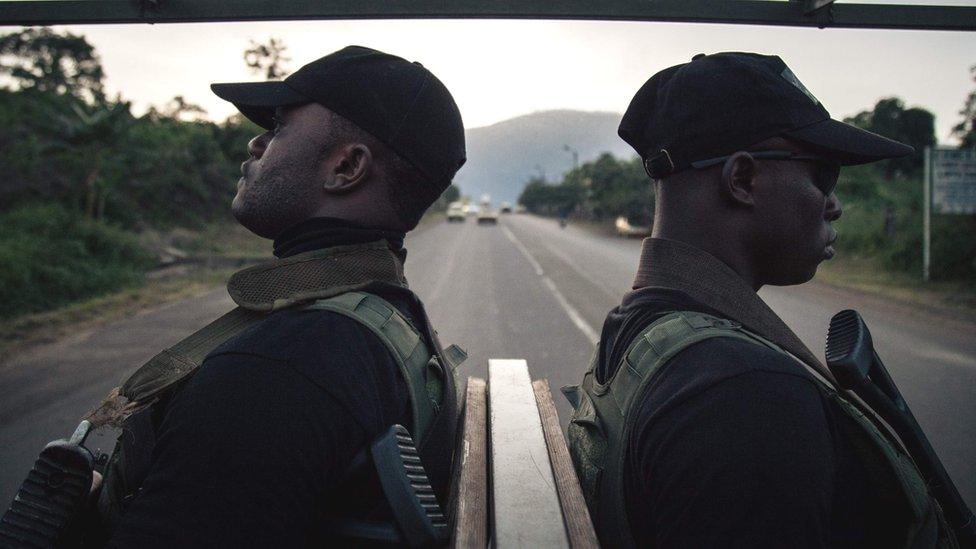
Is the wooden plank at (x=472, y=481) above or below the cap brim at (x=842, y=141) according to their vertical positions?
Result: below

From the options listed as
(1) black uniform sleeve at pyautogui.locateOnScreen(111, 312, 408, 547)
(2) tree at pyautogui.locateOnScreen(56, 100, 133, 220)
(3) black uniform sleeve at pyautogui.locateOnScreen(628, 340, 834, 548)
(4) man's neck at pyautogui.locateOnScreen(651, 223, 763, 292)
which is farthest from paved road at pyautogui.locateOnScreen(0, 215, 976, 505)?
(2) tree at pyautogui.locateOnScreen(56, 100, 133, 220)

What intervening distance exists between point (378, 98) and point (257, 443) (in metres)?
0.77

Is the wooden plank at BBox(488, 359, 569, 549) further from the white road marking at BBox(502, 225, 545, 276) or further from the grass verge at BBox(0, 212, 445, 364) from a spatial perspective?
the white road marking at BBox(502, 225, 545, 276)

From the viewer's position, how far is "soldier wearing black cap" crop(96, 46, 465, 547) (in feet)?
2.97

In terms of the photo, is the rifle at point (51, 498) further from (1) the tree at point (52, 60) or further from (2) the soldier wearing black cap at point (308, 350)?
(1) the tree at point (52, 60)

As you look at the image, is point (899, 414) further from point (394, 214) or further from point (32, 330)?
point (32, 330)

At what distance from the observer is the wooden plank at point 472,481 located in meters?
1.07

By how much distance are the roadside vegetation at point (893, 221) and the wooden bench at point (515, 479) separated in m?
2.44

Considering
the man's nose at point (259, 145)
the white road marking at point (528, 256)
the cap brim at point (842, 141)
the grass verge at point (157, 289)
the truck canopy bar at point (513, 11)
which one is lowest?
the white road marking at point (528, 256)

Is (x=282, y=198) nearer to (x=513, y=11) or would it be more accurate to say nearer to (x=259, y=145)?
(x=259, y=145)

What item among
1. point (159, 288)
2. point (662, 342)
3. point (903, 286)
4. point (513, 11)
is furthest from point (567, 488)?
point (903, 286)

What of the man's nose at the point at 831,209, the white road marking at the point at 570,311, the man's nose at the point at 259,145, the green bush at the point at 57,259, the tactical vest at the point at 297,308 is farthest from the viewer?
the green bush at the point at 57,259

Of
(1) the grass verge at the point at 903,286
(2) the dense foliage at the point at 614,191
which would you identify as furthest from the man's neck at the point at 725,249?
(2) the dense foliage at the point at 614,191

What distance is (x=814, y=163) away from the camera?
130 cm
